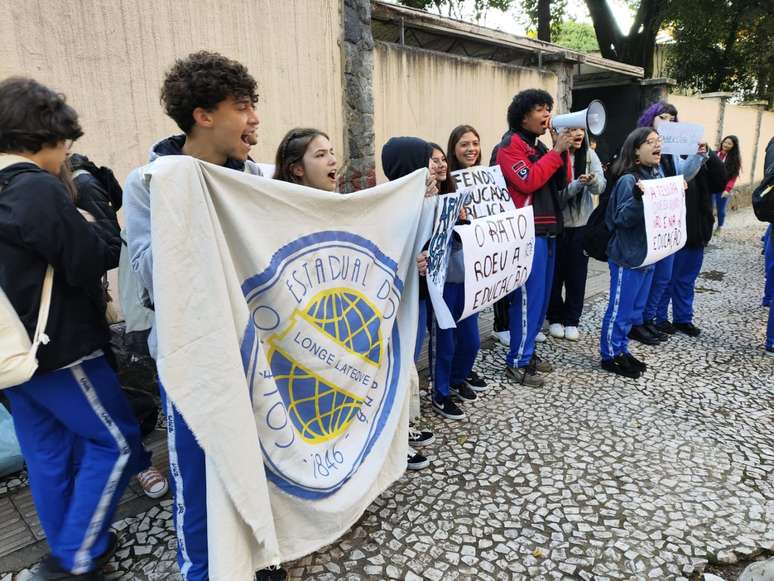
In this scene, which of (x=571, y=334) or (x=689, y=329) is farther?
(x=689, y=329)

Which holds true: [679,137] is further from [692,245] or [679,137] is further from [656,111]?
[692,245]

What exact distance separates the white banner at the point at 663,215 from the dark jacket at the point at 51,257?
339cm

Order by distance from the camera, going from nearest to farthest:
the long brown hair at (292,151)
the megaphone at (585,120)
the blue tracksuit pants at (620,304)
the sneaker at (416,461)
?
the long brown hair at (292,151), the sneaker at (416,461), the megaphone at (585,120), the blue tracksuit pants at (620,304)

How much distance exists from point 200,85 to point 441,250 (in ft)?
4.54

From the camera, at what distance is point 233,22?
4113 millimetres

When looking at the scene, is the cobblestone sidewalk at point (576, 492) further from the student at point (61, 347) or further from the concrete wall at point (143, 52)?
the concrete wall at point (143, 52)

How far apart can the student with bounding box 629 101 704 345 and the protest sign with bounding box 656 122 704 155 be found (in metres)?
0.07

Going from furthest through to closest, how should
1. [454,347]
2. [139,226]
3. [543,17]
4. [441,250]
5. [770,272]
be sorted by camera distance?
1. [543,17]
2. [770,272]
3. [454,347]
4. [441,250]
5. [139,226]

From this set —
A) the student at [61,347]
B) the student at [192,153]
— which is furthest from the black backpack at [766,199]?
the student at [61,347]

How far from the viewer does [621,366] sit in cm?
401

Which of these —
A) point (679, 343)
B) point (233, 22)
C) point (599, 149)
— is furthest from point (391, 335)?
point (599, 149)

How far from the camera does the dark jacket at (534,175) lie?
12.0 ft

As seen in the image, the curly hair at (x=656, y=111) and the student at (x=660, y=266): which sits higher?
the curly hair at (x=656, y=111)

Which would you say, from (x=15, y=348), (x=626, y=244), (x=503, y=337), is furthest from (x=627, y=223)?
(x=15, y=348)
